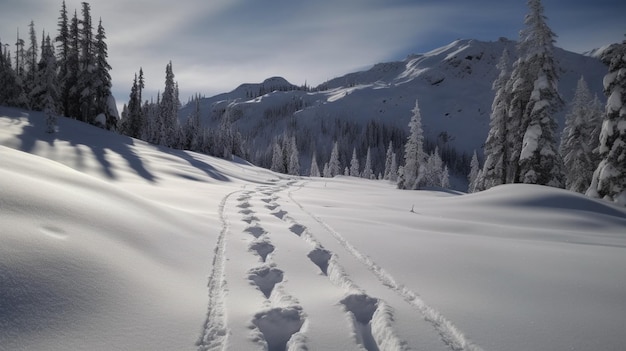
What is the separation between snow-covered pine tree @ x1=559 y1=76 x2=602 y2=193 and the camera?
31.2m

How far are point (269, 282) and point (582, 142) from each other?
38.9 m

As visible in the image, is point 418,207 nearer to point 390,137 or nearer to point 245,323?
point 245,323

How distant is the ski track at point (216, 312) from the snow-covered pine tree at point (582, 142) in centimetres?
Result: 3613

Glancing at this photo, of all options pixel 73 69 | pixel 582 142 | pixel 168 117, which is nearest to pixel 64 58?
pixel 73 69

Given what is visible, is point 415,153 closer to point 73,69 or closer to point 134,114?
point 73,69

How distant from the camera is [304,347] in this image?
139 inches

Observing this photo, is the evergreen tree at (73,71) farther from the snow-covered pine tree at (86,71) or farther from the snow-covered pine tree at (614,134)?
the snow-covered pine tree at (614,134)

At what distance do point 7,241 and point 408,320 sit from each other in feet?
16.2

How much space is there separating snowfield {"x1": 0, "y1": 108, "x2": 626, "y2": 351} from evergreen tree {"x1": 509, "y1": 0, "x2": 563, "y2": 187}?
1492 cm

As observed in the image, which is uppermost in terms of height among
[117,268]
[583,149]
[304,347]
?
[583,149]

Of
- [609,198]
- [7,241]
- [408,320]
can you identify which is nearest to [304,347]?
[408,320]

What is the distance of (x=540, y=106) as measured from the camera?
21.8 m

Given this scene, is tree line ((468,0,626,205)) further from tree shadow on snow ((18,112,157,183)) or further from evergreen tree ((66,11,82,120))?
evergreen tree ((66,11,82,120))

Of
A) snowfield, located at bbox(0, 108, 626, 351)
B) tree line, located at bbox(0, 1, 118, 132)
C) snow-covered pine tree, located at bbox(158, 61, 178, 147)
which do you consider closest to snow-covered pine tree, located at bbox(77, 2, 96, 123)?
tree line, located at bbox(0, 1, 118, 132)
